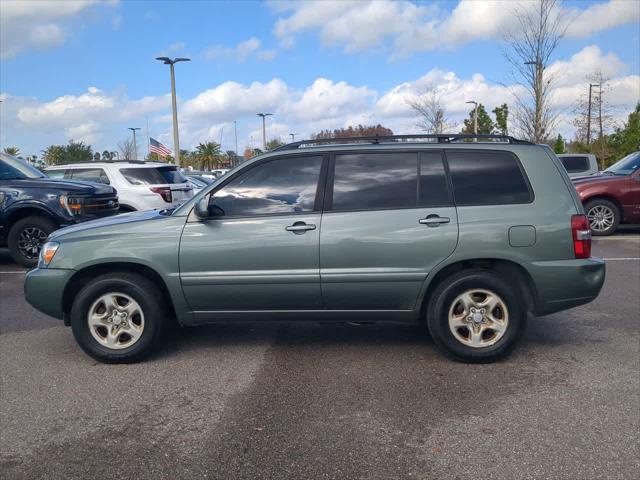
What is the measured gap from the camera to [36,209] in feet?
30.5

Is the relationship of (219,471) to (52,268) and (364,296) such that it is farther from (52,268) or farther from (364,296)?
(52,268)

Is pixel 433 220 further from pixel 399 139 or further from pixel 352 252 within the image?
pixel 399 139

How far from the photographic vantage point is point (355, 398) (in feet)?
13.0

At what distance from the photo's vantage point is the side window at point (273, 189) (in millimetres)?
4668

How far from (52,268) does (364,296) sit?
2.52 meters

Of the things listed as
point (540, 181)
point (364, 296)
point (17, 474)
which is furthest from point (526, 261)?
point (17, 474)

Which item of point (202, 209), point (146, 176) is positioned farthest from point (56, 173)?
point (202, 209)

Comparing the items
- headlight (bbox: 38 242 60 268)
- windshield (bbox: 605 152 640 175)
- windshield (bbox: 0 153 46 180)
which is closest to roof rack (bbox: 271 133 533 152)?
headlight (bbox: 38 242 60 268)

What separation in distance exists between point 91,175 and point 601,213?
1051 centimetres

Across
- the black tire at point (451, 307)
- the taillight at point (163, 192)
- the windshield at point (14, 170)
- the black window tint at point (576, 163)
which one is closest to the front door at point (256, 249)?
the black tire at point (451, 307)

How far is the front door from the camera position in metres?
4.55

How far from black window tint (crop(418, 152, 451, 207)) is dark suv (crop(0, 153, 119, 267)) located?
6567 mm

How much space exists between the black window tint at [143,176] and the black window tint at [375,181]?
789 cm

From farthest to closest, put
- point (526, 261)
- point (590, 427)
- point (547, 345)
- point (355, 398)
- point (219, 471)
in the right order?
point (547, 345) → point (526, 261) → point (355, 398) → point (590, 427) → point (219, 471)
